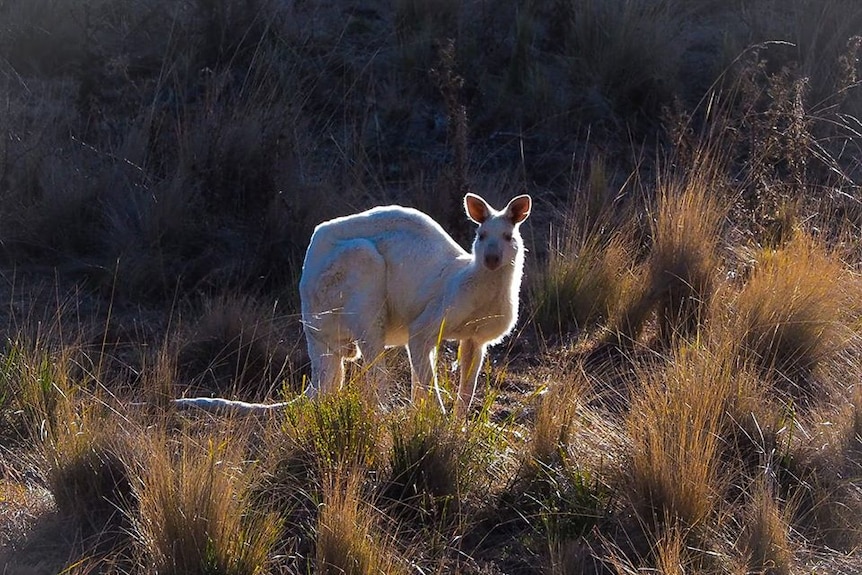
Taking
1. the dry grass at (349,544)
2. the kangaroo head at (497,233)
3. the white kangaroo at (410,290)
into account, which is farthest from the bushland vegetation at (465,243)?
the kangaroo head at (497,233)

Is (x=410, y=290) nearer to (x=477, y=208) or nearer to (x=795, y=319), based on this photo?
(x=477, y=208)

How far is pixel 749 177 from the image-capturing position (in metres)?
8.87

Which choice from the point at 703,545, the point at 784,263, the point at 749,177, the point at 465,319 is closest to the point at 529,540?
the point at 703,545

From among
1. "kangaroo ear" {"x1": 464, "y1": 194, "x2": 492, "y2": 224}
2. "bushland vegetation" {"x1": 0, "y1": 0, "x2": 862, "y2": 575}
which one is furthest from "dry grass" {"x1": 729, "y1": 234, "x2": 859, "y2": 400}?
"kangaroo ear" {"x1": 464, "y1": 194, "x2": 492, "y2": 224}

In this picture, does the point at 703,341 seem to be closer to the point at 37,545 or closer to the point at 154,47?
the point at 37,545

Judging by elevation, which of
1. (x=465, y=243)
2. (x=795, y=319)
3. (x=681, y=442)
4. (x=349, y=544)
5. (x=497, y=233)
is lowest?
(x=465, y=243)

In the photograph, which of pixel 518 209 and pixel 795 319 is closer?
pixel 518 209

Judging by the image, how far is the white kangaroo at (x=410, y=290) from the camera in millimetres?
6250

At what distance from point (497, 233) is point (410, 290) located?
0.60 metres

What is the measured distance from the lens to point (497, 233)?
6.27 metres

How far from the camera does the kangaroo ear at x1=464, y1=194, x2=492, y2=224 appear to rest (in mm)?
6426

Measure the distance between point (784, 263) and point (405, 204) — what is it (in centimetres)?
313

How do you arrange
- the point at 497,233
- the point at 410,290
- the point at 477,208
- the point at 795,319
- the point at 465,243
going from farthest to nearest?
the point at 465,243
the point at 795,319
the point at 410,290
the point at 477,208
the point at 497,233

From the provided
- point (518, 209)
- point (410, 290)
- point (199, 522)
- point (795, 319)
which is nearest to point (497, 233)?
point (518, 209)
